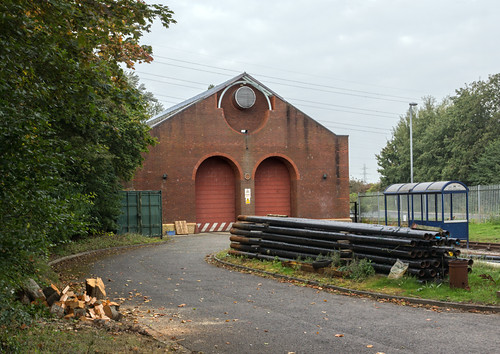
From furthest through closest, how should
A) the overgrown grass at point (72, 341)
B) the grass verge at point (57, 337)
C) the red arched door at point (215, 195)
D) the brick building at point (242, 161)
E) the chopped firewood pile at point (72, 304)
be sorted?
the red arched door at point (215, 195), the brick building at point (242, 161), the chopped firewood pile at point (72, 304), the overgrown grass at point (72, 341), the grass verge at point (57, 337)

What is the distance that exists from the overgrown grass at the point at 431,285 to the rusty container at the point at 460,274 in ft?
0.50

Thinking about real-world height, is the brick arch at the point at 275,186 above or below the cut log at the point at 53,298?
above

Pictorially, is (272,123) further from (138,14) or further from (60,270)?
(138,14)

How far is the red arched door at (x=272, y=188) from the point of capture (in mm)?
35688

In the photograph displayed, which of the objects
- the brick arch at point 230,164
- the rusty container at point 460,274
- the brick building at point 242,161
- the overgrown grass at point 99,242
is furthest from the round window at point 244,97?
the rusty container at point 460,274

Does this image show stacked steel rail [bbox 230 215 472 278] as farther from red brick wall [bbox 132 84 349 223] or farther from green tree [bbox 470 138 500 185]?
green tree [bbox 470 138 500 185]

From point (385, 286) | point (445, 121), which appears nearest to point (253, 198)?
point (385, 286)

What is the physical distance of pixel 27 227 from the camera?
5.59 metres

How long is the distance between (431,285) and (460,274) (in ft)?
2.14

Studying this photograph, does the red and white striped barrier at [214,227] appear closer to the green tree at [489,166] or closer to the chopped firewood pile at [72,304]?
the chopped firewood pile at [72,304]

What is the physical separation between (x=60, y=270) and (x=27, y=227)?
1009cm

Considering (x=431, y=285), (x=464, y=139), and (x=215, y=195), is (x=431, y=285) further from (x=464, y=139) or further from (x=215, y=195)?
(x=464, y=139)

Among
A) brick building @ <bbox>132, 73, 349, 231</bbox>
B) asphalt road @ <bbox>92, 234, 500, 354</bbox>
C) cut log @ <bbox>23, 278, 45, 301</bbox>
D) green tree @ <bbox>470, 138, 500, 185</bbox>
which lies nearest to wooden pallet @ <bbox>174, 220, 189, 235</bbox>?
brick building @ <bbox>132, 73, 349, 231</bbox>

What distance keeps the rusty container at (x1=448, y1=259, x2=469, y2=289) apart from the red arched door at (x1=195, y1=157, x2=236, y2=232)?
24102 millimetres
